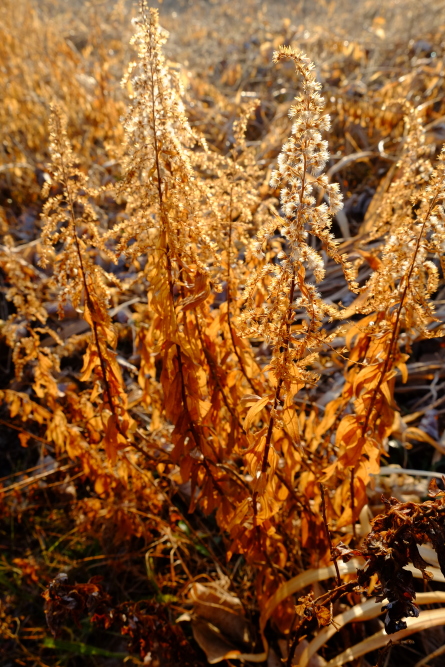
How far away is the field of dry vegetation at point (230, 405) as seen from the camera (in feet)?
3.53

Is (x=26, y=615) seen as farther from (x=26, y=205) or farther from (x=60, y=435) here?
(x=26, y=205)

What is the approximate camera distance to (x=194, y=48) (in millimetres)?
6648

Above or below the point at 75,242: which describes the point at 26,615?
below

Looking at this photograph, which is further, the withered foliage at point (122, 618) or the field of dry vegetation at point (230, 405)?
the withered foliage at point (122, 618)

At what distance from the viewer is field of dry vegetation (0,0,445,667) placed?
1.08m

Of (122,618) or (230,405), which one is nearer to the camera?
(122,618)

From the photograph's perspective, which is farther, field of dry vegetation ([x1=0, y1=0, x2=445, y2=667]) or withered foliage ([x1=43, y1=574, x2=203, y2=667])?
withered foliage ([x1=43, y1=574, x2=203, y2=667])

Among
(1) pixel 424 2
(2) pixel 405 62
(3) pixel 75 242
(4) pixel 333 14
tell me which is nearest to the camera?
(3) pixel 75 242

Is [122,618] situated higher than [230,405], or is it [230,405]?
[230,405]

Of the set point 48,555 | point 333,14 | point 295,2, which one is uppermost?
point 295,2

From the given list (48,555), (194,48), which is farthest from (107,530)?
(194,48)

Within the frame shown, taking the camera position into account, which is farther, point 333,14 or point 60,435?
point 333,14

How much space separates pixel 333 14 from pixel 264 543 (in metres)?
8.30

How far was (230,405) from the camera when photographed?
66.8 inches
